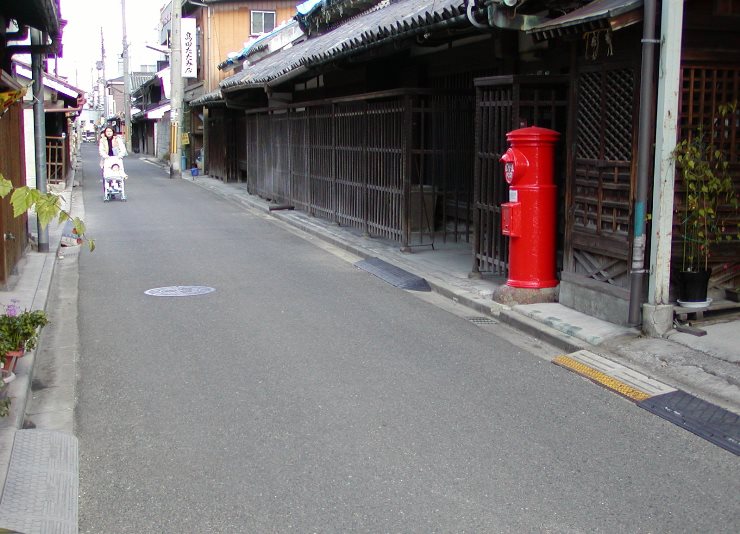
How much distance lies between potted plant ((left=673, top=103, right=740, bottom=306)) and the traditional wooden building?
0.53ft

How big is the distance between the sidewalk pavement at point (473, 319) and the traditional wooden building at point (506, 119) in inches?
14.7

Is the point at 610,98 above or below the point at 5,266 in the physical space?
above

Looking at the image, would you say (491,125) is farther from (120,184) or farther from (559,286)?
(120,184)

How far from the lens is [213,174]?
113 feet

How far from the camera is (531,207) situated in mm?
8820

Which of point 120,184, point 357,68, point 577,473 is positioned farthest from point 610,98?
point 120,184

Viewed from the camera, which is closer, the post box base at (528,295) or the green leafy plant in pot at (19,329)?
the green leafy plant in pot at (19,329)

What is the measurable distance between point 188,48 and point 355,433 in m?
34.7

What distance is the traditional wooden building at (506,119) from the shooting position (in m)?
7.40

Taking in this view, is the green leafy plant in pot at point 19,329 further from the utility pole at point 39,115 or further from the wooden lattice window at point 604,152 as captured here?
the utility pole at point 39,115

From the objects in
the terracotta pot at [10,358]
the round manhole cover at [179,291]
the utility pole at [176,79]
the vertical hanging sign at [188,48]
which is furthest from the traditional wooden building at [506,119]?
the vertical hanging sign at [188,48]

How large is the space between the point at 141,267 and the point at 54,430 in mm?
6785

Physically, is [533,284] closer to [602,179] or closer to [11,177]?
[602,179]

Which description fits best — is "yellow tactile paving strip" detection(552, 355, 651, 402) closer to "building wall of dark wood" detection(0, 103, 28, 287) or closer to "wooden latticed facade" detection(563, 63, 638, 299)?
"wooden latticed facade" detection(563, 63, 638, 299)
